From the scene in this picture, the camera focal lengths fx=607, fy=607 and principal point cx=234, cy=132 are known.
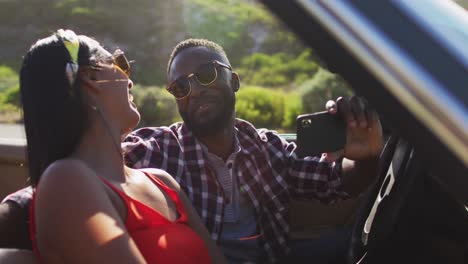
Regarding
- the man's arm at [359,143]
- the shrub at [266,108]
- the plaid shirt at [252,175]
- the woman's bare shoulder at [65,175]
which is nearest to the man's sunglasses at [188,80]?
the plaid shirt at [252,175]

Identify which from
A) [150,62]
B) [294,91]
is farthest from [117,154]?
[150,62]

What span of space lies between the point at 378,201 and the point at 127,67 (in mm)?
918

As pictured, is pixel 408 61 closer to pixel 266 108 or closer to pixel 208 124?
pixel 208 124

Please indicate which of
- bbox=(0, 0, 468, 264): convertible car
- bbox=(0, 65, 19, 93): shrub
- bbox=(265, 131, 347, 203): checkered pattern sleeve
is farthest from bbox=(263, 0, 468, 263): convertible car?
bbox=(0, 65, 19, 93): shrub

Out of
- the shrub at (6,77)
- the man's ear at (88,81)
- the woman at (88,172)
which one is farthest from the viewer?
the shrub at (6,77)

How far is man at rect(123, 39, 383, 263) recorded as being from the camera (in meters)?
2.63

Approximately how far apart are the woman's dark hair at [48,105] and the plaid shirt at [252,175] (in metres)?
0.87

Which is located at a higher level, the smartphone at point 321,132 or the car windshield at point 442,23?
the car windshield at point 442,23

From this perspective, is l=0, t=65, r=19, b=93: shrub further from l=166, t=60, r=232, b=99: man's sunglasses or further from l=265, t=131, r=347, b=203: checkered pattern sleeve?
l=265, t=131, r=347, b=203: checkered pattern sleeve

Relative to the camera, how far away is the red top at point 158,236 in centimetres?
169

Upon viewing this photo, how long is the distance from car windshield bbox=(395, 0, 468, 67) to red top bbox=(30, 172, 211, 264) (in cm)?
101

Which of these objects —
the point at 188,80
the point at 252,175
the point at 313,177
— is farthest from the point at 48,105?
the point at 313,177

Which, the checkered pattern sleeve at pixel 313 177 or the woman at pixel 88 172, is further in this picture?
the checkered pattern sleeve at pixel 313 177

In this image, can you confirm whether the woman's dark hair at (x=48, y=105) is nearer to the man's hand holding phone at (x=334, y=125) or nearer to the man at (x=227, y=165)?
the man's hand holding phone at (x=334, y=125)
